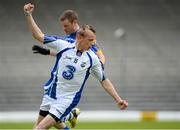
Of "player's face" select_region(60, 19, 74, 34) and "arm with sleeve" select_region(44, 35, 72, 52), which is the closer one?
"arm with sleeve" select_region(44, 35, 72, 52)

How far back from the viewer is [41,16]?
22609 millimetres

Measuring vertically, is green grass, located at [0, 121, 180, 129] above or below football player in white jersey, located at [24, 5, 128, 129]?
above

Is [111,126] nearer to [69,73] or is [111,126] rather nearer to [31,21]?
[69,73]

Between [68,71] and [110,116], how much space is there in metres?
10.4

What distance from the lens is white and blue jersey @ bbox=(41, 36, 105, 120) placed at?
8805 millimetres

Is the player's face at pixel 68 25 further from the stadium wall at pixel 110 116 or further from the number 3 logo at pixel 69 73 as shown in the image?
the stadium wall at pixel 110 116

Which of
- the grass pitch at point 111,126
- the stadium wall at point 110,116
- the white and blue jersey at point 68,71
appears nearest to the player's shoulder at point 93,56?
the white and blue jersey at point 68,71

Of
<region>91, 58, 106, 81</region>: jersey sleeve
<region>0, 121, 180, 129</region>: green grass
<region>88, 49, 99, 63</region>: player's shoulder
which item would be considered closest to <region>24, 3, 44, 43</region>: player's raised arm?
<region>88, 49, 99, 63</region>: player's shoulder

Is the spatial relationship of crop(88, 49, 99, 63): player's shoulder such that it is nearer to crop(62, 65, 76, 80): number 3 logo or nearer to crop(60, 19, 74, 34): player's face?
crop(62, 65, 76, 80): number 3 logo

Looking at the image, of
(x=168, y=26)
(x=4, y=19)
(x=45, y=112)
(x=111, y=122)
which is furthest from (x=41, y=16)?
(x=45, y=112)

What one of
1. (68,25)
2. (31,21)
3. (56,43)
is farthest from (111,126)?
(31,21)

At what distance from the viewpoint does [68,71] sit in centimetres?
883

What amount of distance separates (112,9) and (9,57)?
3.77 metres

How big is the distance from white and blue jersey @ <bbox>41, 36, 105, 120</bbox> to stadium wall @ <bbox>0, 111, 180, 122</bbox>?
9.57 meters
